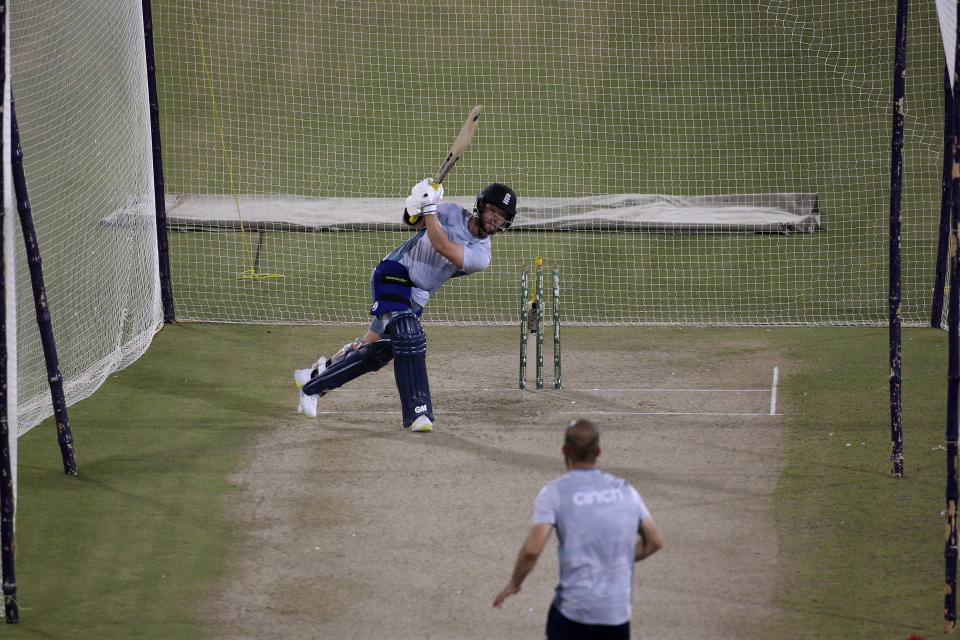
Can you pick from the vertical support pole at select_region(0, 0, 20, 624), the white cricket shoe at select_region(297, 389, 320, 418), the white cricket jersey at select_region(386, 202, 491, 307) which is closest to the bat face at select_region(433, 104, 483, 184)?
the white cricket jersey at select_region(386, 202, 491, 307)

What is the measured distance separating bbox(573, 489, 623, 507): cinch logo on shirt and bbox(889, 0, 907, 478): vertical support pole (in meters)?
3.92

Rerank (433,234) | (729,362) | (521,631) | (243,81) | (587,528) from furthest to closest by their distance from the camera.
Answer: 1. (243,81)
2. (729,362)
3. (433,234)
4. (521,631)
5. (587,528)

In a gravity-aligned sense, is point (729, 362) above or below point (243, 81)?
below

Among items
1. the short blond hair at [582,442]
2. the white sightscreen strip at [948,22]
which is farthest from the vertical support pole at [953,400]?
the short blond hair at [582,442]

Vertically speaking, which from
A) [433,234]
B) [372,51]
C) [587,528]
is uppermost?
[372,51]

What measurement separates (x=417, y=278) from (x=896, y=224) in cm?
348

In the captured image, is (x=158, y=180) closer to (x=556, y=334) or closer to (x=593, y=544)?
(x=556, y=334)

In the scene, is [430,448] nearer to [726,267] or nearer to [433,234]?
[433,234]

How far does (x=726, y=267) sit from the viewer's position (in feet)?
50.8

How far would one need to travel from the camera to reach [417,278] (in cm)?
945

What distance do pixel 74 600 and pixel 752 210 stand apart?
39.8 feet

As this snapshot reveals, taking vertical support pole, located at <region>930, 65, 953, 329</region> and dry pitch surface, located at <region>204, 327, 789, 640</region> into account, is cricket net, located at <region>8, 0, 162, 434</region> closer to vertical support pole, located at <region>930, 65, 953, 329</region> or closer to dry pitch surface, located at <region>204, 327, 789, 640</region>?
dry pitch surface, located at <region>204, 327, 789, 640</region>

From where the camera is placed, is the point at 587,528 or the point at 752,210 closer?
the point at 587,528

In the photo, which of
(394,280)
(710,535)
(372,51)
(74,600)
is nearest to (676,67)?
(372,51)
